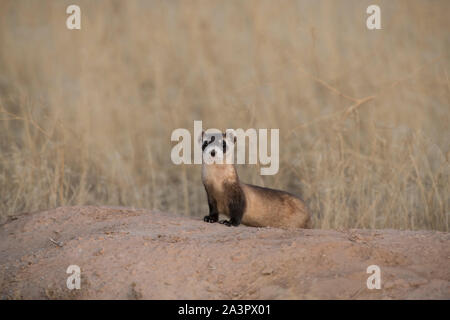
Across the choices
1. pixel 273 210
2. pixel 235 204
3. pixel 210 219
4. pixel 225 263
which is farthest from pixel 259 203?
pixel 225 263

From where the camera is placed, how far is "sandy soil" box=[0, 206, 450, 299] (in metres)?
3.66

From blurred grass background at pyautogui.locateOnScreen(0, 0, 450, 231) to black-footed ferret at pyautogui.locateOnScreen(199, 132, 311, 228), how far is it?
823 mm

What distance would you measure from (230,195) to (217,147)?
1.79 ft

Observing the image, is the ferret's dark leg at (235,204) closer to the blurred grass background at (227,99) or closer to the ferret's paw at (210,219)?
the ferret's paw at (210,219)

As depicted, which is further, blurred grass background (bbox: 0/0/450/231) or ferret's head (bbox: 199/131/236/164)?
blurred grass background (bbox: 0/0/450/231)

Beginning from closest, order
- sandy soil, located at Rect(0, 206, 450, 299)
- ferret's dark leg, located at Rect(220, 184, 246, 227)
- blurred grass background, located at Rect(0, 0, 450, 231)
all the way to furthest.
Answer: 1. sandy soil, located at Rect(0, 206, 450, 299)
2. ferret's dark leg, located at Rect(220, 184, 246, 227)
3. blurred grass background, located at Rect(0, 0, 450, 231)

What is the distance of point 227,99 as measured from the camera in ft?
29.3

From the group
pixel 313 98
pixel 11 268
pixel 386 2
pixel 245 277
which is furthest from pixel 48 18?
pixel 245 277

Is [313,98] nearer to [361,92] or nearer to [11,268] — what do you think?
[361,92]

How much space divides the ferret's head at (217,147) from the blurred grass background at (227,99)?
152cm

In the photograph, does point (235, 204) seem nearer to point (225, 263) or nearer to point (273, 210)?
point (273, 210)

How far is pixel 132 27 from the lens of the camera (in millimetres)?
12312

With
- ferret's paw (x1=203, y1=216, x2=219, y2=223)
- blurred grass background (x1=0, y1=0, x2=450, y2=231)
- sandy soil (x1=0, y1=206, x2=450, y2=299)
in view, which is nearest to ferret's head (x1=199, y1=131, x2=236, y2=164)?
ferret's paw (x1=203, y1=216, x2=219, y2=223)

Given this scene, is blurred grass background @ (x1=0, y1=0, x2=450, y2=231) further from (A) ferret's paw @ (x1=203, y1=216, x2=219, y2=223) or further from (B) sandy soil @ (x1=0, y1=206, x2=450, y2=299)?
(B) sandy soil @ (x1=0, y1=206, x2=450, y2=299)
